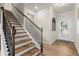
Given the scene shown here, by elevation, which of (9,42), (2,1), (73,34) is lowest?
(9,42)

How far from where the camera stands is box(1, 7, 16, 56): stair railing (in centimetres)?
156

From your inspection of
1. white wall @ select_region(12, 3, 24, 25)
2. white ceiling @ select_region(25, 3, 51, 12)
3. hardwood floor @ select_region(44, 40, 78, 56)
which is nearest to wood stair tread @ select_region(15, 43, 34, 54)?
hardwood floor @ select_region(44, 40, 78, 56)

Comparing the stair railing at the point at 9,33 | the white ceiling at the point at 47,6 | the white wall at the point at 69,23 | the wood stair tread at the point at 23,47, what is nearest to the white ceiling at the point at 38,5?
the white ceiling at the point at 47,6

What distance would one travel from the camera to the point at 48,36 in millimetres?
1714

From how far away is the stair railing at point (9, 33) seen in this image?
5.10 ft

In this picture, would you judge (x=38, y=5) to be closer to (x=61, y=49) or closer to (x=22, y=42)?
(x=22, y=42)

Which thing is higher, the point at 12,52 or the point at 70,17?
the point at 70,17

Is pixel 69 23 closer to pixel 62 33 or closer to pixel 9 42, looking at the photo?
pixel 62 33

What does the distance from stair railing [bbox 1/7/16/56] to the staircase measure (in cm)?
5

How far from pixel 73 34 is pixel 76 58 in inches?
17.5

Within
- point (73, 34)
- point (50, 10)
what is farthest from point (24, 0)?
point (73, 34)

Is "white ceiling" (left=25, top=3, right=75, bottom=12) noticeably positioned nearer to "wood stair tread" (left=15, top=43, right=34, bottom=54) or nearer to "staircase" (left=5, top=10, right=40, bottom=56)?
"staircase" (left=5, top=10, right=40, bottom=56)

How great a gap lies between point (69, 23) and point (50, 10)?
1.37 ft

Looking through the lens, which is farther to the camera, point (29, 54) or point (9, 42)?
point (29, 54)
